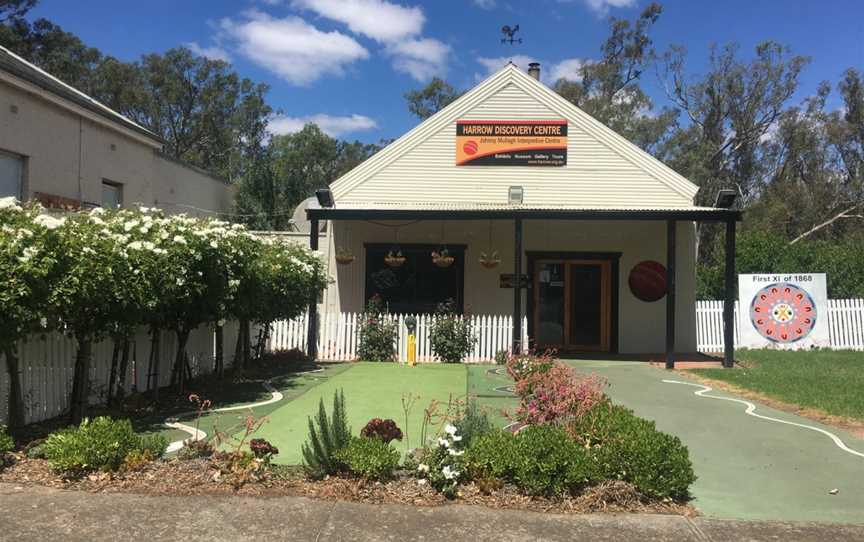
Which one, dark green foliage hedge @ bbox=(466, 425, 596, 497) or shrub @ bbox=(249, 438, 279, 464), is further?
shrub @ bbox=(249, 438, 279, 464)

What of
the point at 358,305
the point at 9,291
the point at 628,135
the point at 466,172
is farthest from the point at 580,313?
the point at 628,135

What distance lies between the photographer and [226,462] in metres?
4.96

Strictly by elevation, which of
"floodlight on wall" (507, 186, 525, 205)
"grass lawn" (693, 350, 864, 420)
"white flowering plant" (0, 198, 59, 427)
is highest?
"floodlight on wall" (507, 186, 525, 205)

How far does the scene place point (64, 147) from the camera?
12.6 m

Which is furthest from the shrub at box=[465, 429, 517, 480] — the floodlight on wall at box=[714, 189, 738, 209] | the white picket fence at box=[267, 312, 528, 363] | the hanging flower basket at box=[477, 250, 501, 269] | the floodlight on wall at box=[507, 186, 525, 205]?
the floodlight on wall at box=[507, 186, 525, 205]

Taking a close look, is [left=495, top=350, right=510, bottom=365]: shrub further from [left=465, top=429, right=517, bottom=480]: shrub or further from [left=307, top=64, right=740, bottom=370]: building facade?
[left=465, top=429, right=517, bottom=480]: shrub

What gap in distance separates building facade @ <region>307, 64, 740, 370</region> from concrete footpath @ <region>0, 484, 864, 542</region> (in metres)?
10.5

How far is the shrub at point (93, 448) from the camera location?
4.88 m

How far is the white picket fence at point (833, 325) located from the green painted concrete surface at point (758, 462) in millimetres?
7041

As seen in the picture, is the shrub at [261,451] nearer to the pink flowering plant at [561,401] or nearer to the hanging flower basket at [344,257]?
the pink flowering plant at [561,401]

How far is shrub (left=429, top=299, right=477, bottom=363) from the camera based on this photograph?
41.7 feet

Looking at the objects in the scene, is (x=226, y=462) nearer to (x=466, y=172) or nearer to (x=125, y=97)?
(x=466, y=172)

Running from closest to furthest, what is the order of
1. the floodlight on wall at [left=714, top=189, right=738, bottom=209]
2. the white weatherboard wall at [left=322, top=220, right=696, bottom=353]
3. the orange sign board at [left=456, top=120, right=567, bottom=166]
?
the floodlight on wall at [left=714, top=189, right=738, bottom=209] → the white weatherboard wall at [left=322, top=220, right=696, bottom=353] → the orange sign board at [left=456, top=120, right=567, bottom=166]

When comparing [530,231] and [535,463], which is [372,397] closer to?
[535,463]
